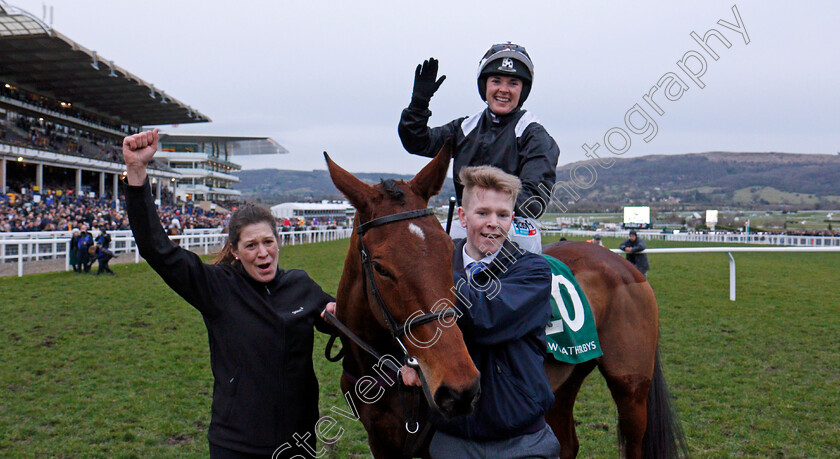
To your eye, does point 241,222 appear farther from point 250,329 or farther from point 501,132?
point 501,132

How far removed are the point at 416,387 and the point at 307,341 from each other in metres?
0.66

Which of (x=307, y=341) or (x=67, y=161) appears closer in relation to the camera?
(x=307, y=341)

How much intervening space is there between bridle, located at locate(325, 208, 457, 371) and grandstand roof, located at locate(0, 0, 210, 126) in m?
32.7

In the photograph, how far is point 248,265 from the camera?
8.13 feet

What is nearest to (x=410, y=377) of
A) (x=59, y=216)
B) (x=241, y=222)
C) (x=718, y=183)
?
(x=241, y=222)

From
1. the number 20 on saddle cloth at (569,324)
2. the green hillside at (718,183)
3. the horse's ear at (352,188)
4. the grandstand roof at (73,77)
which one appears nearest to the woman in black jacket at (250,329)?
the horse's ear at (352,188)

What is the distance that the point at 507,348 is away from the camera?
1.89 meters

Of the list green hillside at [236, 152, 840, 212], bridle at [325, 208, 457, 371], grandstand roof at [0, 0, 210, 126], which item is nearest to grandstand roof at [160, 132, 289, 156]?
green hillside at [236, 152, 840, 212]

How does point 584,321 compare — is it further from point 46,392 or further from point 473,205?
point 46,392

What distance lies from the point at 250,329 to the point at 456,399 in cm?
122

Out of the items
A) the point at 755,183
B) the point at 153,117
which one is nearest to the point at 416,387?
the point at 153,117

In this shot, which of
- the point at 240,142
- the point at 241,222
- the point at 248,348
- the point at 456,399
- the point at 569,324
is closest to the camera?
the point at 456,399

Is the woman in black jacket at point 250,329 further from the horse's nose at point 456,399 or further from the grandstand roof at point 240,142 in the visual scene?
the grandstand roof at point 240,142

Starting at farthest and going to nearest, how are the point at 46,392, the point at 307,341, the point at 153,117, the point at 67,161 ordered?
the point at 153,117, the point at 67,161, the point at 46,392, the point at 307,341
